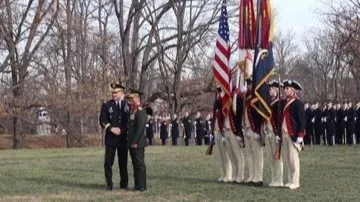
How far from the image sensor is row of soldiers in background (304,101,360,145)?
96.7 feet

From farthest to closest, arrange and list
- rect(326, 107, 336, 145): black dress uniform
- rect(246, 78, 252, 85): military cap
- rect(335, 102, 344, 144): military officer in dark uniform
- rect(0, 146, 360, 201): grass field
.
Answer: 1. rect(335, 102, 344, 144): military officer in dark uniform
2. rect(326, 107, 336, 145): black dress uniform
3. rect(246, 78, 252, 85): military cap
4. rect(0, 146, 360, 201): grass field

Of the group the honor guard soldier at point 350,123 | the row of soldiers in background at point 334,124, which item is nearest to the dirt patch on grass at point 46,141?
the row of soldiers in background at point 334,124

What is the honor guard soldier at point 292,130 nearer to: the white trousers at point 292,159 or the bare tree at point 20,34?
the white trousers at point 292,159

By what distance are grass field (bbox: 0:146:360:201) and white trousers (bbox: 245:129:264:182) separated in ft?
1.32

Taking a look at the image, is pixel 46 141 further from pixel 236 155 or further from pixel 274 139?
pixel 274 139

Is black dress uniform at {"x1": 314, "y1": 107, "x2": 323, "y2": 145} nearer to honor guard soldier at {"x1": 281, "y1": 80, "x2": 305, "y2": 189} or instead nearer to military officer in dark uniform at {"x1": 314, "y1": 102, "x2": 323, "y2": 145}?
military officer in dark uniform at {"x1": 314, "y1": 102, "x2": 323, "y2": 145}

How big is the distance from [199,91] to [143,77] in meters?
3.87

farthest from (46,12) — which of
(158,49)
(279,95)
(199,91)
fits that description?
(279,95)

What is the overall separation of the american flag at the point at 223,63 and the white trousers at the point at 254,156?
2.69ft

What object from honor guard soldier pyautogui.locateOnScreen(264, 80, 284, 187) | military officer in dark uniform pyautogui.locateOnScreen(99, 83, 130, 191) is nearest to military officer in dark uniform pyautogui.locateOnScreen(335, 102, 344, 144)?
honor guard soldier pyautogui.locateOnScreen(264, 80, 284, 187)

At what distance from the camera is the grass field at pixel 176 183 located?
12.9 m

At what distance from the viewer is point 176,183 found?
15172 mm

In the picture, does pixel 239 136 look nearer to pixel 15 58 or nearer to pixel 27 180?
pixel 27 180

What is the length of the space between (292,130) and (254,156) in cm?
113
